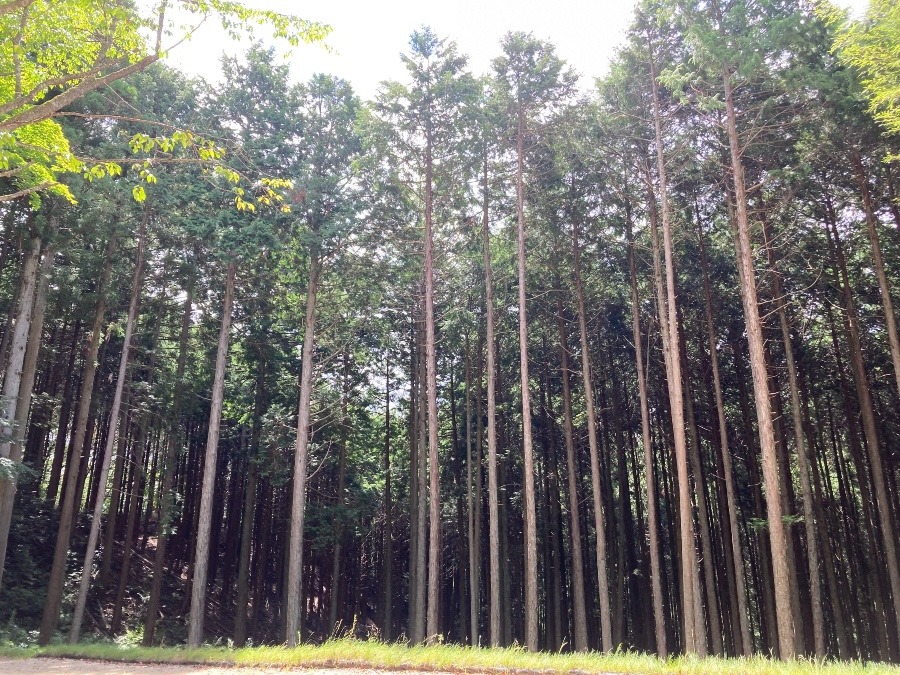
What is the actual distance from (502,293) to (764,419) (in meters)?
11.2

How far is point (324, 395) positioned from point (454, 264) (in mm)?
6093

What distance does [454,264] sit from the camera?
20516mm

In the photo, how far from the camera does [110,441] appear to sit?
1683 centimetres

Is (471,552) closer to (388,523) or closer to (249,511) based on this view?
(388,523)

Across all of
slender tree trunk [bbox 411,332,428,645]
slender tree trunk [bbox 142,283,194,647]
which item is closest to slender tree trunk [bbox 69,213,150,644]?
slender tree trunk [bbox 142,283,194,647]

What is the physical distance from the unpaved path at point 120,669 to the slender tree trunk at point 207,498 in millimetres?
4269

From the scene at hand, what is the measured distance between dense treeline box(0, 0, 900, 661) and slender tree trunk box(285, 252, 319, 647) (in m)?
0.10

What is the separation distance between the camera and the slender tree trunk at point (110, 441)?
1573cm

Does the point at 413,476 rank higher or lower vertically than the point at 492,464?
higher

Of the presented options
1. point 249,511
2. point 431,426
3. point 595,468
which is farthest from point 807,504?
point 249,511

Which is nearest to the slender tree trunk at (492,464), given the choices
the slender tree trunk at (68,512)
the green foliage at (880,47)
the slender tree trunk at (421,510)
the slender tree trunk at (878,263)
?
the slender tree trunk at (421,510)

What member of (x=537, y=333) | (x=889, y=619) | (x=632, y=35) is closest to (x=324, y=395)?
(x=537, y=333)

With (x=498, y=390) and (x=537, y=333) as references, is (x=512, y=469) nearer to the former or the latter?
(x=498, y=390)

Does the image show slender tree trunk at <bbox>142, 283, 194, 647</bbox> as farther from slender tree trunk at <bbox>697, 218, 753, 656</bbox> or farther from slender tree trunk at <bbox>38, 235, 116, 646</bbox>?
slender tree trunk at <bbox>697, 218, 753, 656</bbox>
